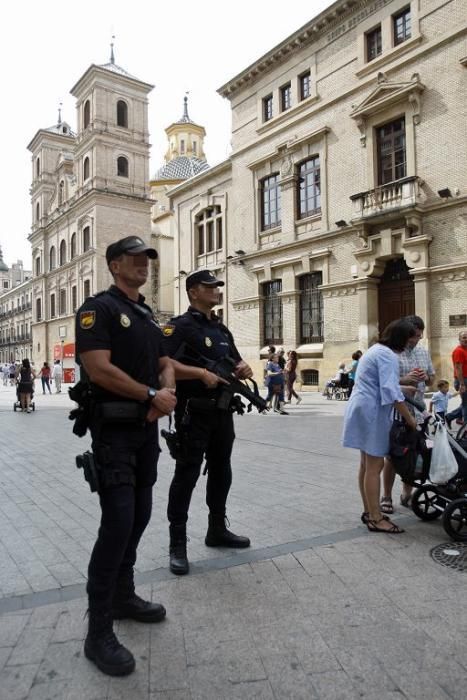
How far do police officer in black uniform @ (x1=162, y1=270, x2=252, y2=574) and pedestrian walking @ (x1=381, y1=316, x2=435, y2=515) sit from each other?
1845 mm

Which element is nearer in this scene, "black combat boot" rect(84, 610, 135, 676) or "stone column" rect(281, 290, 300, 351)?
"black combat boot" rect(84, 610, 135, 676)

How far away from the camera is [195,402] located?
3.70 m

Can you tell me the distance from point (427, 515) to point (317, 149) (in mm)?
19273

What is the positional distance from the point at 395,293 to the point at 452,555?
1621 cm

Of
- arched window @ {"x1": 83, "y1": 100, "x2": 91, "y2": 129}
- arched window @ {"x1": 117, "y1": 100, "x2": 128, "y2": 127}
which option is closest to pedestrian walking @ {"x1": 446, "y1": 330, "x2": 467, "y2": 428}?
arched window @ {"x1": 117, "y1": 100, "x2": 128, "y2": 127}

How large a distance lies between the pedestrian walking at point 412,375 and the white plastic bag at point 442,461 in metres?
0.56

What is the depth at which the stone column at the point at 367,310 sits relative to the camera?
1911 centimetres

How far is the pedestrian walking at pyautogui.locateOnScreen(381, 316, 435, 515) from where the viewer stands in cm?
489

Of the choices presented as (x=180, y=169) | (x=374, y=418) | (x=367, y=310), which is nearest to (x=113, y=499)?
(x=374, y=418)

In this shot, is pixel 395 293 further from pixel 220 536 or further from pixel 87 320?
pixel 87 320

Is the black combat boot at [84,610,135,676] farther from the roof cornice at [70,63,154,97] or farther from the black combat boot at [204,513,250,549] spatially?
the roof cornice at [70,63,154,97]

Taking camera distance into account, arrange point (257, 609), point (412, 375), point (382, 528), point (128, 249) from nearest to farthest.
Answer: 1. point (128, 249)
2. point (257, 609)
3. point (382, 528)
4. point (412, 375)

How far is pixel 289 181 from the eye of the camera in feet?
73.6

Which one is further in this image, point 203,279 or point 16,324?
point 16,324
